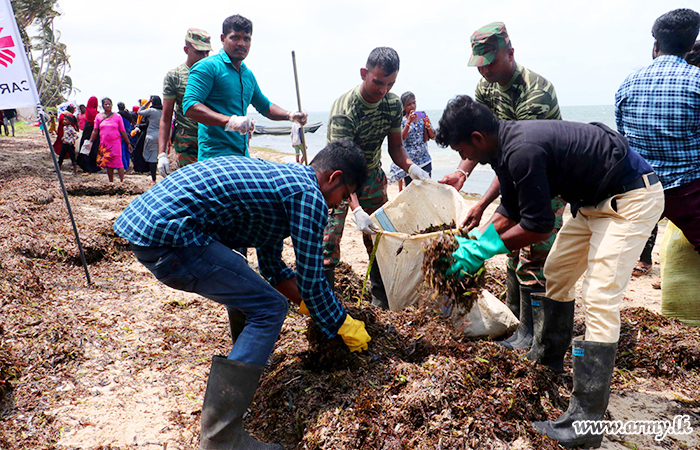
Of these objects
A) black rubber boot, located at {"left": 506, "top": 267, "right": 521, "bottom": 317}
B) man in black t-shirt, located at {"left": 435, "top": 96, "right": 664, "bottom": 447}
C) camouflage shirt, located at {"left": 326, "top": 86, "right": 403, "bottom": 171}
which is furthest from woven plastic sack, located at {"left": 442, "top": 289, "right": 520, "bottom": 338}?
camouflage shirt, located at {"left": 326, "top": 86, "right": 403, "bottom": 171}

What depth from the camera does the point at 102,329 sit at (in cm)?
320

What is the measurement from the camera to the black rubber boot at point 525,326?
308 centimetres

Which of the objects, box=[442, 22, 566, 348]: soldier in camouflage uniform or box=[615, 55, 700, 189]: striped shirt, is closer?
box=[615, 55, 700, 189]: striped shirt

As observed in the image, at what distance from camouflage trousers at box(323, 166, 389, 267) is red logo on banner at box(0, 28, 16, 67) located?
2.78 metres

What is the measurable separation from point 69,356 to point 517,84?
3354mm

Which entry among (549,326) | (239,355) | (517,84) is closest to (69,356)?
(239,355)

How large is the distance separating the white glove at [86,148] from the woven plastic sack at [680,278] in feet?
35.9

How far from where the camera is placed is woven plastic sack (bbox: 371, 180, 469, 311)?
3.04 metres

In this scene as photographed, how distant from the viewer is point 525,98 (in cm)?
319

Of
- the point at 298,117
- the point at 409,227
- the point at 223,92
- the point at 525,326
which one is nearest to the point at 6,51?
the point at 223,92

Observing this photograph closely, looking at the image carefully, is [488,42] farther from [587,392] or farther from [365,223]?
[587,392]

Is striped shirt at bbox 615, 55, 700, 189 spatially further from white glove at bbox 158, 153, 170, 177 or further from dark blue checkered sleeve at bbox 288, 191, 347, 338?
white glove at bbox 158, 153, 170, 177

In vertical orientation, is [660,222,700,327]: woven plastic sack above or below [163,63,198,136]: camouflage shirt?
below

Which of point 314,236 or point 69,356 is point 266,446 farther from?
point 69,356
